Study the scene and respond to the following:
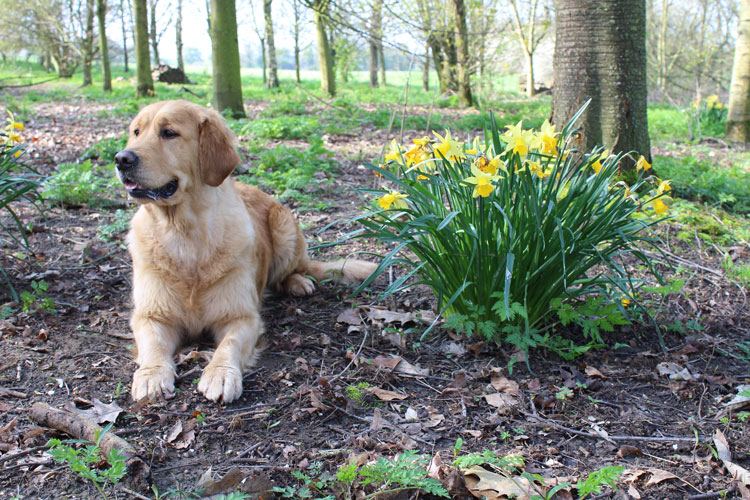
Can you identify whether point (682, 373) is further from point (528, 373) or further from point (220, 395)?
point (220, 395)

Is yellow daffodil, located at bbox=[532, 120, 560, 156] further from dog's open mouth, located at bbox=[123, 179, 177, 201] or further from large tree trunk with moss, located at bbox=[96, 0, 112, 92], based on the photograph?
large tree trunk with moss, located at bbox=[96, 0, 112, 92]

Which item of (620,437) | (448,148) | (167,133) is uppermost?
(167,133)

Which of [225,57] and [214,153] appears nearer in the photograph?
[214,153]

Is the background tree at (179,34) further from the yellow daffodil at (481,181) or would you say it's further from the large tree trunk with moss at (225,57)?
the yellow daffodil at (481,181)

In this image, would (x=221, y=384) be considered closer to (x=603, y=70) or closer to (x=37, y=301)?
(x=37, y=301)

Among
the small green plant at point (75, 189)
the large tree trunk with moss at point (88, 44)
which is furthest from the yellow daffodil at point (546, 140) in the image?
the large tree trunk with moss at point (88, 44)

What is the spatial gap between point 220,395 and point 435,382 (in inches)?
39.7

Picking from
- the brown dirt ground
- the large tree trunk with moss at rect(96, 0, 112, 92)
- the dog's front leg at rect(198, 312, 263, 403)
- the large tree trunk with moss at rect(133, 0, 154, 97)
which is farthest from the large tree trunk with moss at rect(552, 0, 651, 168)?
the large tree trunk with moss at rect(96, 0, 112, 92)

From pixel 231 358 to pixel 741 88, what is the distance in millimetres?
8809

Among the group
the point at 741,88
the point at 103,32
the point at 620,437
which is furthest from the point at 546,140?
the point at 103,32

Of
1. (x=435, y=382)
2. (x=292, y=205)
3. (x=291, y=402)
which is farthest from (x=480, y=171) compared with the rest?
(x=292, y=205)

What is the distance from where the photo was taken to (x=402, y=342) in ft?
9.90

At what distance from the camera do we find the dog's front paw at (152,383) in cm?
250

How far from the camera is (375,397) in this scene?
2.56 meters
